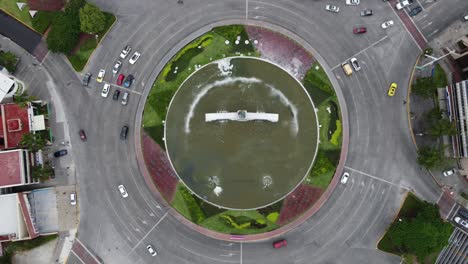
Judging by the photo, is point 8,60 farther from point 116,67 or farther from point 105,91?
point 116,67

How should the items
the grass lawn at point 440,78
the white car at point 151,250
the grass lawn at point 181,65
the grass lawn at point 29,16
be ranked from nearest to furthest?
the white car at point 151,250
the grass lawn at point 440,78
the grass lawn at point 181,65
the grass lawn at point 29,16

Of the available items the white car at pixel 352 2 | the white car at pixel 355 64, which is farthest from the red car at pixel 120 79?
the white car at pixel 352 2

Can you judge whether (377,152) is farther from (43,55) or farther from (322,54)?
(43,55)

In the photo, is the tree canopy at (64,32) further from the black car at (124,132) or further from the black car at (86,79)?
the black car at (124,132)

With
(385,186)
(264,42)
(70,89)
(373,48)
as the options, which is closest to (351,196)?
(385,186)

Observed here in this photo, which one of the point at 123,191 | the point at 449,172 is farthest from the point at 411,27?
the point at 123,191

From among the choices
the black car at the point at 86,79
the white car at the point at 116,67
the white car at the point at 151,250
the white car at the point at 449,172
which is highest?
the white car at the point at 116,67

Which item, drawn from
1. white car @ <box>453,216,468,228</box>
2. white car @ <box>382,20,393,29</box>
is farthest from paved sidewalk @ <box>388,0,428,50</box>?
white car @ <box>453,216,468,228</box>
